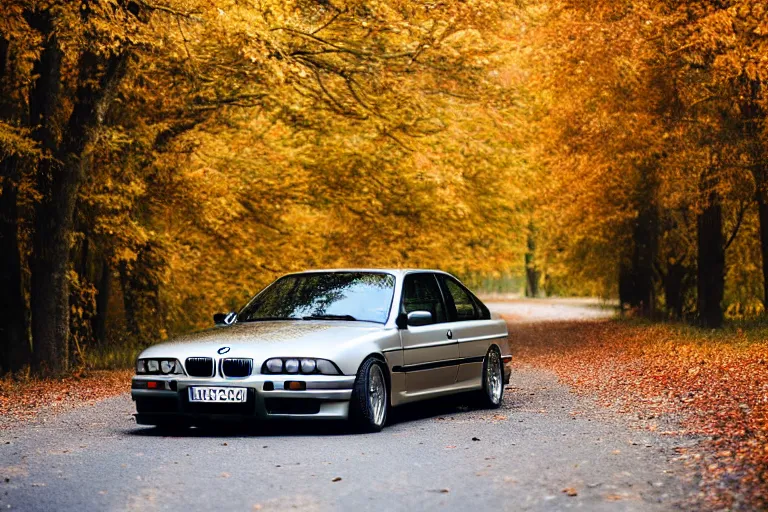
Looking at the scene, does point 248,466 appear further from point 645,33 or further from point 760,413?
point 645,33

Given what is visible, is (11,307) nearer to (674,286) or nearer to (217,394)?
(217,394)

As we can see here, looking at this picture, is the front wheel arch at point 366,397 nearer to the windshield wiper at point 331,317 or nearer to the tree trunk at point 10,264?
the windshield wiper at point 331,317

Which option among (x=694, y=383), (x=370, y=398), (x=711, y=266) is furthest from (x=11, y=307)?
(x=711, y=266)

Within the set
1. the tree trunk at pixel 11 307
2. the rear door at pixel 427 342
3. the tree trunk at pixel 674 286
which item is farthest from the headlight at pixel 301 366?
the tree trunk at pixel 674 286

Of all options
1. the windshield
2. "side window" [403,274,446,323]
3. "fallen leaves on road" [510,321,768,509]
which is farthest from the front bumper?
"fallen leaves on road" [510,321,768,509]

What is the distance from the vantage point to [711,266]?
88.9ft

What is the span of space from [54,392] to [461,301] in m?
6.34

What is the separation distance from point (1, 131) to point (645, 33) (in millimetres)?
11061

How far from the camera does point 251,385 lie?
10.7m

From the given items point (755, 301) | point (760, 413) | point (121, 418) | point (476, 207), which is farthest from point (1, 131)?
point (755, 301)

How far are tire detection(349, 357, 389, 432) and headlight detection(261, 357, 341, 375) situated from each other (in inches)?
10.8

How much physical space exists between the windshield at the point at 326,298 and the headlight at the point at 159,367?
5.03 ft

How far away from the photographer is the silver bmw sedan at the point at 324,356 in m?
10.7

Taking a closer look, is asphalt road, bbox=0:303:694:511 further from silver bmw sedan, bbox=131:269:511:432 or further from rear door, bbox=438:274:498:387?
rear door, bbox=438:274:498:387
